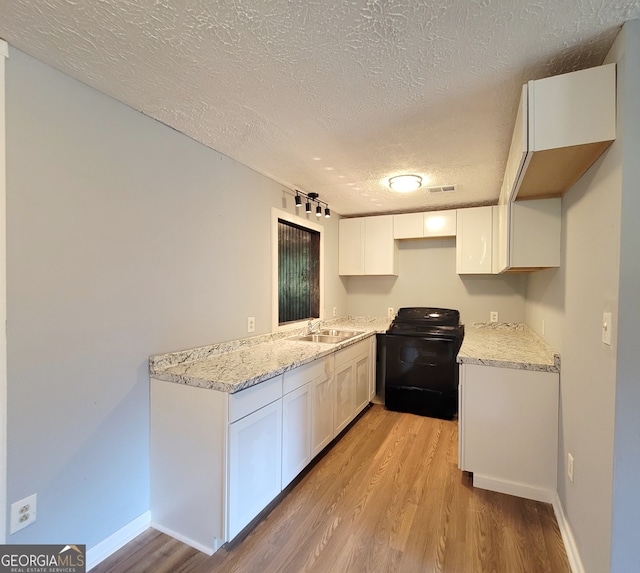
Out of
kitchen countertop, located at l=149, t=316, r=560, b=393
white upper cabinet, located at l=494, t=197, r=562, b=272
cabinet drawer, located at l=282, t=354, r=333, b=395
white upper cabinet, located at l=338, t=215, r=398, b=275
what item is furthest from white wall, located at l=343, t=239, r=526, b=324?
cabinet drawer, located at l=282, t=354, r=333, b=395

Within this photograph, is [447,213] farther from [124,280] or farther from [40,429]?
[40,429]

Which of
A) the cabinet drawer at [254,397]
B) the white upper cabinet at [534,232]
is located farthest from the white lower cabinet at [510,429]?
the cabinet drawer at [254,397]

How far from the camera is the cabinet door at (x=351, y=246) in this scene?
3.92 metres

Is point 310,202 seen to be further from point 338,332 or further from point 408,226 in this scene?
point 338,332

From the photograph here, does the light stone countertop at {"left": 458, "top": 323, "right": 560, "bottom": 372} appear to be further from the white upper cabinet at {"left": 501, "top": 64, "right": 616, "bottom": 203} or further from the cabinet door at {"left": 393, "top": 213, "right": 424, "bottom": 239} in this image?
the cabinet door at {"left": 393, "top": 213, "right": 424, "bottom": 239}

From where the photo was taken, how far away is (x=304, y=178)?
2703 mm

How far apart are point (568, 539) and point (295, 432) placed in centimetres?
147

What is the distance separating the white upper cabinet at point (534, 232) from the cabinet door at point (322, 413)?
59.1 inches

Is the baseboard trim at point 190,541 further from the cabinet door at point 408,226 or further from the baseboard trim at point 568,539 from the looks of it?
the cabinet door at point 408,226

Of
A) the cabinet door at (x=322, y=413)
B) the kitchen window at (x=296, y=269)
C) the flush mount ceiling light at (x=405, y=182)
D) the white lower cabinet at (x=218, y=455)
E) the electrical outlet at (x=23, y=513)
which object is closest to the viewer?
the electrical outlet at (x=23, y=513)

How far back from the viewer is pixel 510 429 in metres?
2.02

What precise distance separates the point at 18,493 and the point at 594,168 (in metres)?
2.65

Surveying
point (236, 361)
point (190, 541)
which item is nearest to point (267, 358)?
point (236, 361)

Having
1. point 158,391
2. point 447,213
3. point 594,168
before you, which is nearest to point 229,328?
point 158,391
